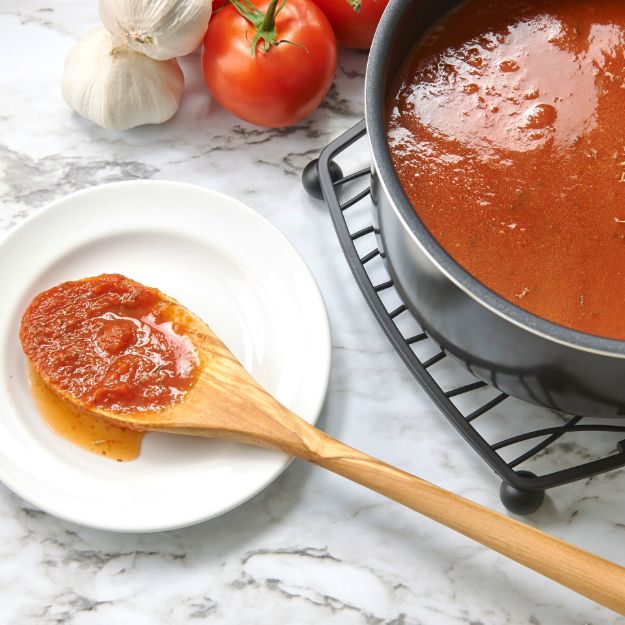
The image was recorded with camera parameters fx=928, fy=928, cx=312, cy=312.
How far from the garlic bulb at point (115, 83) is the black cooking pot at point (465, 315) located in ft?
1.51

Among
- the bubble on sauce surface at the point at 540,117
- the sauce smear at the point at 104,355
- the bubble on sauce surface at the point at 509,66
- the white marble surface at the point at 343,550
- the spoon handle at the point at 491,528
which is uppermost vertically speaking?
the bubble on sauce surface at the point at 509,66

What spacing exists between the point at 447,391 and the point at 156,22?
714mm

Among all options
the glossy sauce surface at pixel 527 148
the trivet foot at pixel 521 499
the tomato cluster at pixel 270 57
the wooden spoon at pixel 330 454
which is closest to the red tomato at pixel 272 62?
the tomato cluster at pixel 270 57

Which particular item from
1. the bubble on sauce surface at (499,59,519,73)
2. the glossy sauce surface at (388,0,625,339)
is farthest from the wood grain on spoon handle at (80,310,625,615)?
the bubble on sauce surface at (499,59,519,73)

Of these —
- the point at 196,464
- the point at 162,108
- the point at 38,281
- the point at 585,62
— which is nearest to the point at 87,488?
the point at 196,464

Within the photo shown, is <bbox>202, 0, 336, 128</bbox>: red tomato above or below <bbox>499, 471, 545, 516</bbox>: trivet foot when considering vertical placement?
above

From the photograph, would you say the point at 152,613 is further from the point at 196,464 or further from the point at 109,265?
→ the point at 109,265

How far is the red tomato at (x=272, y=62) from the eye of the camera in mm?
1446

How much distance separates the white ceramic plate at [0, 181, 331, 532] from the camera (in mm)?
1268

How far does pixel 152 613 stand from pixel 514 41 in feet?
3.03

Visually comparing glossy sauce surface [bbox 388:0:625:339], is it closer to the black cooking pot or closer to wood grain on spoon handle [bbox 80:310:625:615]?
the black cooking pot

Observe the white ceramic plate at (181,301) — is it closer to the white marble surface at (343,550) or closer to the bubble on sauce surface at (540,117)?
the white marble surface at (343,550)

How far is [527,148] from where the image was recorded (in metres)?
1.16

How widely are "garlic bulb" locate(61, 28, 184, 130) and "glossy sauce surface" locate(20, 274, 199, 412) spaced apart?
0.31m
